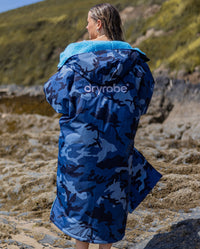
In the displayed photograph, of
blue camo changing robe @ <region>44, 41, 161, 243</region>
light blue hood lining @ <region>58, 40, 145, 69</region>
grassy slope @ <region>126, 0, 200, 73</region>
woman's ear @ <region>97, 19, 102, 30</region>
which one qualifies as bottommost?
grassy slope @ <region>126, 0, 200, 73</region>

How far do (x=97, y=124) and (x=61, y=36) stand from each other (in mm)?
22428

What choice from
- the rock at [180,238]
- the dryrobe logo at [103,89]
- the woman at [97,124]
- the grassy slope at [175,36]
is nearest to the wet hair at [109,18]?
the woman at [97,124]

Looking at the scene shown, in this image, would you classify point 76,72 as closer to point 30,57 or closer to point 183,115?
point 183,115

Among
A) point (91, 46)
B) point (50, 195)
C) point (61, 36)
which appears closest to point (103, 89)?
point (91, 46)

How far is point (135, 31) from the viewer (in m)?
16.1

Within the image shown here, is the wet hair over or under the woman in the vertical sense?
over

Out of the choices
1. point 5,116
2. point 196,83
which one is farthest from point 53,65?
point 196,83

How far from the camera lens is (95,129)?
6.14 feet

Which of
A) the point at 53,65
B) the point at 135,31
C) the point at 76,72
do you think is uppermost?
the point at 76,72

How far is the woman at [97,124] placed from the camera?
1863 mm

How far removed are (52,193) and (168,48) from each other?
10271mm

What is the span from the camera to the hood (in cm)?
185

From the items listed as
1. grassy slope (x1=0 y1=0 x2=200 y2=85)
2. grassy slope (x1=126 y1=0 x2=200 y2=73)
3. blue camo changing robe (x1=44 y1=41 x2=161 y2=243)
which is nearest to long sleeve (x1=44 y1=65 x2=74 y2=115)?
blue camo changing robe (x1=44 y1=41 x2=161 y2=243)

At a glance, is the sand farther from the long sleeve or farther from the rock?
the long sleeve
